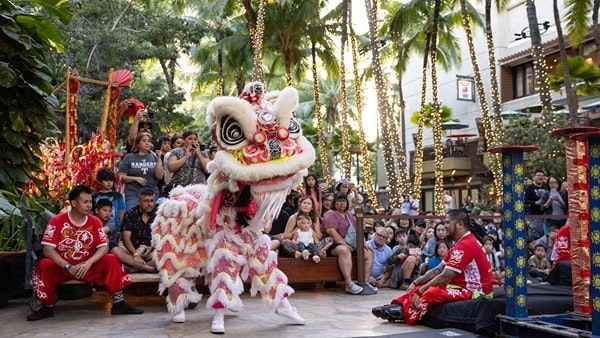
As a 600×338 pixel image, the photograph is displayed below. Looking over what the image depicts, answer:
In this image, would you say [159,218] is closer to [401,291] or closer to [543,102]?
[401,291]

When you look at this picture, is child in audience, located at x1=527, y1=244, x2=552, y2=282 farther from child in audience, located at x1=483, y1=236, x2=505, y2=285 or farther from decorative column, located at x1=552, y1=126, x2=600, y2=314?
decorative column, located at x1=552, y1=126, x2=600, y2=314

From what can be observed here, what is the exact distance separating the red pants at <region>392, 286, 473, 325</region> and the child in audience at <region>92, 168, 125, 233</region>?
341cm

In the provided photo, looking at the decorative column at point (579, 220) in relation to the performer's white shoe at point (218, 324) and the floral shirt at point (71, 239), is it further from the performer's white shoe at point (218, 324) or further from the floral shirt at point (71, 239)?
the floral shirt at point (71, 239)

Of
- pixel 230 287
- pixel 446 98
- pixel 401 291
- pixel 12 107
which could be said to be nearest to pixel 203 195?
pixel 230 287

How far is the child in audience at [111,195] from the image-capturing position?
304 inches

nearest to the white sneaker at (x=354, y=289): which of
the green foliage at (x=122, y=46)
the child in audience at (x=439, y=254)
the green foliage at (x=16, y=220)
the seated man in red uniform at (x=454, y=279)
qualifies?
the child in audience at (x=439, y=254)

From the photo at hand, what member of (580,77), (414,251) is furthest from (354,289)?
(580,77)

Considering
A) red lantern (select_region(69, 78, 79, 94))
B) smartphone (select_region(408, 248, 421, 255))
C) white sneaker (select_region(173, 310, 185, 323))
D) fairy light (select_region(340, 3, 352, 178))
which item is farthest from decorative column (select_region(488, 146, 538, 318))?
fairy light (select_region(340, 3, 352, 178))

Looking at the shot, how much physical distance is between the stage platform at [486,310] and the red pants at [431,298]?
6cm

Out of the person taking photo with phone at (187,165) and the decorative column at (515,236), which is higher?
the person taking photo with phone at (187,165)

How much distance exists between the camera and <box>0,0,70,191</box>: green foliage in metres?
7.57

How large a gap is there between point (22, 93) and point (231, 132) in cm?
348

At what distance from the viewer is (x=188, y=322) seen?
630cm

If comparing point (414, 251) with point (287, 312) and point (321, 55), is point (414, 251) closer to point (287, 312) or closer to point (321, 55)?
point (287, 312)
